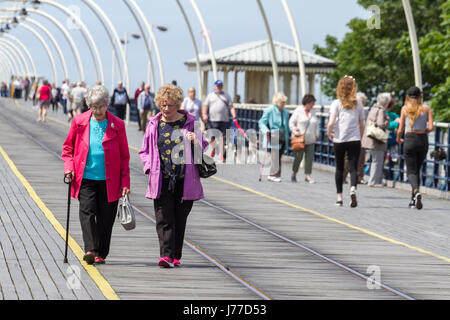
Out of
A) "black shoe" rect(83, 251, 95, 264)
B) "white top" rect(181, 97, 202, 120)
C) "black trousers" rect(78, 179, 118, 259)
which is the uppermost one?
"white top" rect(181, 97, 202, 120)

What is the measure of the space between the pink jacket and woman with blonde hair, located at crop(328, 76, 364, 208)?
6351mm

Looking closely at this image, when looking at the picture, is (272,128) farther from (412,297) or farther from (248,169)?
(412,297)

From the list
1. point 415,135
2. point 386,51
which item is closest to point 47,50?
point 386,51

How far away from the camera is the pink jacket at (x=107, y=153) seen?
29.3 ft

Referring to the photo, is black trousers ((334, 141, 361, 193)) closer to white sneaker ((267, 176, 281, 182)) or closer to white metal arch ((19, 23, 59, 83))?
white sneaker ((267, 176, 281, 182))

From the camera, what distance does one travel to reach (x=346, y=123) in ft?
49.2

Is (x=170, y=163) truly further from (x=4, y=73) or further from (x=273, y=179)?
(x=4, y=73)

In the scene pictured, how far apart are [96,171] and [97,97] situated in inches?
23.8

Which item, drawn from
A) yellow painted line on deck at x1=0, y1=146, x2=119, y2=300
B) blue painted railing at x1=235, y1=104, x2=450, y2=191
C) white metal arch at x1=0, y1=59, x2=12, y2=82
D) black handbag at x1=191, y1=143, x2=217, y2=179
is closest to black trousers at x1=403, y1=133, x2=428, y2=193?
blue painted railing at x1=235, y1=104, x2=450, y2=191

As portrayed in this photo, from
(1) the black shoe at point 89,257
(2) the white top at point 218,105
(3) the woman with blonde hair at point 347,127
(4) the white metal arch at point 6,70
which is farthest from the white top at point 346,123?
(4) the white metal arch at point 6,70

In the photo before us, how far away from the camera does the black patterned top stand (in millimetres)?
8883

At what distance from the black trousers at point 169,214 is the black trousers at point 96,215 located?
391 millimetres

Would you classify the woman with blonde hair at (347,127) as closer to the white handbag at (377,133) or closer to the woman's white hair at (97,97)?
the white handbag at (377,133)

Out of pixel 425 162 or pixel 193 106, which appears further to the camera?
pixel 193 106
